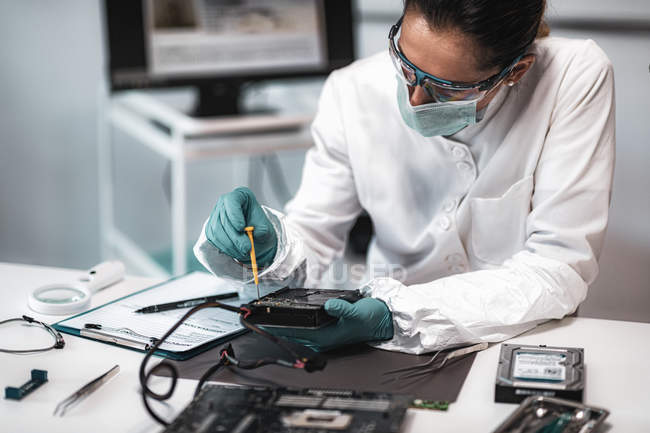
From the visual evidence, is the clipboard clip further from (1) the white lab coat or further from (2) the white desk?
(1) the white lab coat

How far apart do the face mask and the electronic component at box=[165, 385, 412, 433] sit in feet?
1.74

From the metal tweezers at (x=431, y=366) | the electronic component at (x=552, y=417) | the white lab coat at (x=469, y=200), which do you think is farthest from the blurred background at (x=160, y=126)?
the electronic component at (x=552, y=417)

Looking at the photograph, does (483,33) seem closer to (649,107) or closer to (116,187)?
(649,107)

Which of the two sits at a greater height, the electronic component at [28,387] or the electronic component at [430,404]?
the electronic component at [28,387]

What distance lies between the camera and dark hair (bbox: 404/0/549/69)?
105 centimetres

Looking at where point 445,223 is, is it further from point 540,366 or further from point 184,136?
point 184,136

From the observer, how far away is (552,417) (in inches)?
31.4

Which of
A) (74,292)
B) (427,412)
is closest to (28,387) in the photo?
(74,292)

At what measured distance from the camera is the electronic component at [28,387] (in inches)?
34.5

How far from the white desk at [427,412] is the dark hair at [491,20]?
418 mm

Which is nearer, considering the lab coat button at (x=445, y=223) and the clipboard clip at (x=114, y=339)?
the clipboard clip at (x=114, y=339)

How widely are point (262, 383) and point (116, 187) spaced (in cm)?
216

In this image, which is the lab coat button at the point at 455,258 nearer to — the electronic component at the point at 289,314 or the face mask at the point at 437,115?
the face mask at the point at 437,115

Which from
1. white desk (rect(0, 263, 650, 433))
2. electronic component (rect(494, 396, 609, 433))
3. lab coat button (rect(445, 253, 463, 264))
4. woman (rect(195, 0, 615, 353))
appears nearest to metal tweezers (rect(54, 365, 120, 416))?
white desk (rect(0, 263, 650, 433))
